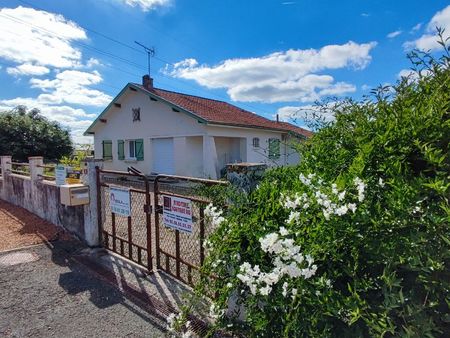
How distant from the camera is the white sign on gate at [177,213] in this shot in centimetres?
351

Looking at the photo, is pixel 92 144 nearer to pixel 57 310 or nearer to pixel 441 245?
pixel 57 310

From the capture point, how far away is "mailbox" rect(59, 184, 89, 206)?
509 cm

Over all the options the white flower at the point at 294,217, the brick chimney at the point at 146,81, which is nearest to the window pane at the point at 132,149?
the brick chimney at the point at 146,81

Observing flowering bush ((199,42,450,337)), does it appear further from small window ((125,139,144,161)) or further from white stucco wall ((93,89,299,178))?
small window ((125,139,144,161))

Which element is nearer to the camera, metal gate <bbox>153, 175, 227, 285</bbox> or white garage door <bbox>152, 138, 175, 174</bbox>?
metal gate <bbox>153, 175, 227, 285</bbox>

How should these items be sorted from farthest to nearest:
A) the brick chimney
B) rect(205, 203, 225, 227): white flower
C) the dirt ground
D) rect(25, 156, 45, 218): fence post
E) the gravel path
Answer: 1. the brick chimney
2. rect(25, 156, 45, 218): fence post
3. the dirt ground
4. the gravel path
5. rect(205, 203, 225, 227): white flower

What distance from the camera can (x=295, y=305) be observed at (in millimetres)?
1447

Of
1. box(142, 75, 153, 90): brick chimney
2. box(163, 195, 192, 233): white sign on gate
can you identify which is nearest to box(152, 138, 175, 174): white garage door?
box(142, 75, 153, 90): brick chimney

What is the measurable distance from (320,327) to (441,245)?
2.04 ft

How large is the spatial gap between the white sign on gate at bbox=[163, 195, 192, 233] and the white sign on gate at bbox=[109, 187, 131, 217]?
922mm

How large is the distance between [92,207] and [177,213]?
7.51 feet

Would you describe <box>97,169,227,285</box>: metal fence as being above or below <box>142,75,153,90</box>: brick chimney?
below

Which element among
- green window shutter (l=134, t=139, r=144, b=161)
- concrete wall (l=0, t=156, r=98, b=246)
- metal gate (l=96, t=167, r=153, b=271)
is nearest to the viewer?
metal gate (l=96, t=167, r=153, b=271)

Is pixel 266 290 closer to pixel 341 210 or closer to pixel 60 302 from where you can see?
pixel 341 210
